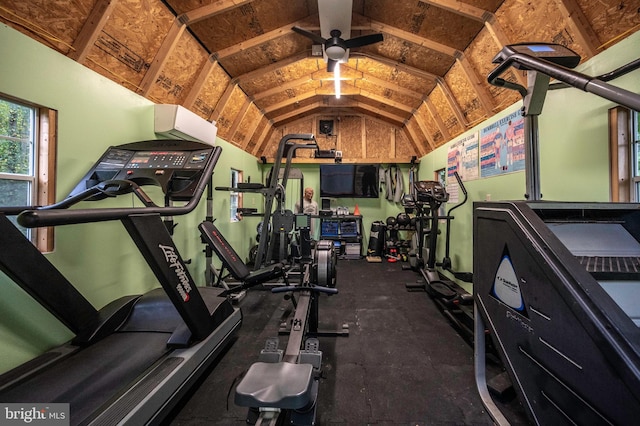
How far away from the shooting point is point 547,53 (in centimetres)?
124

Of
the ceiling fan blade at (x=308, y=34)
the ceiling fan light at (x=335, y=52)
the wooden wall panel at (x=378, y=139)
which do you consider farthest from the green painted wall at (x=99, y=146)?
the wooden wall panel at (x=378, y=139)

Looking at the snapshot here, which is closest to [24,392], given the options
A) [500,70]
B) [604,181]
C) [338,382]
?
[338,382]

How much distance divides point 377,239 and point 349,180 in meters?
1.59

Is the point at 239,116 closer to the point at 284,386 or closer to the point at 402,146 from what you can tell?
the point at 402,146

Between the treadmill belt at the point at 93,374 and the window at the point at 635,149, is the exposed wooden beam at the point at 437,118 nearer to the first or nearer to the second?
the window at the point at 635,149

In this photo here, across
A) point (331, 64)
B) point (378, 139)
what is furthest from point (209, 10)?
point (378, 139)

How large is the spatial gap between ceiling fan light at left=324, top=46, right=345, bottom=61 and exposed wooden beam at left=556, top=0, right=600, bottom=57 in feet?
6.33

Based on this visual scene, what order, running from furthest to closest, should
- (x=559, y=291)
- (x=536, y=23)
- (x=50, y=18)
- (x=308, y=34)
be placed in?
1. (x=308, y=34)
2. (x=536, y=23)
3. (x=50, y=18)
4. (x=559, y=291)

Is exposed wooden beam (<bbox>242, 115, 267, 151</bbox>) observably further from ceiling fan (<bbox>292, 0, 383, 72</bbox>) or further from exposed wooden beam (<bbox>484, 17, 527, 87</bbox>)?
exposed wooden beam (<bbox>484, 17, 527, 87</bbox>)

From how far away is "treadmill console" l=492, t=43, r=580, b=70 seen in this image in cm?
122

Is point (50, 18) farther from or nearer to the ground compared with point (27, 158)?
farther from the ground

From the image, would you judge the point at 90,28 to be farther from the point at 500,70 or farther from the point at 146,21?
the point at 500,70

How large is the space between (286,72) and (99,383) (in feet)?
14.1

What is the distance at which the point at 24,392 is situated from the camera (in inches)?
52.1
